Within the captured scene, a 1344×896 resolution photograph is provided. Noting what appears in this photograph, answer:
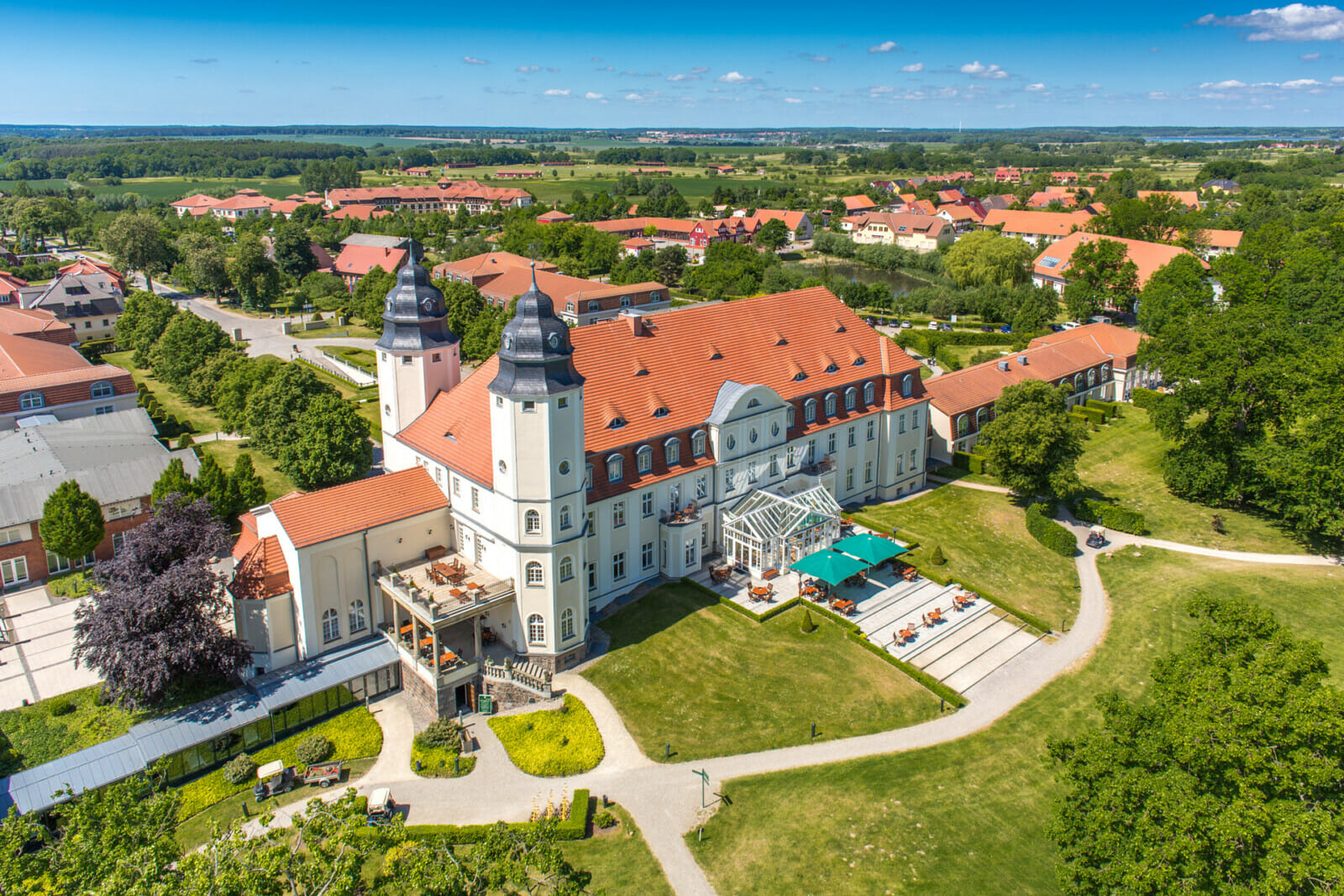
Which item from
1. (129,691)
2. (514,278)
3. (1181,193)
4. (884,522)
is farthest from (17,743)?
(1181,193)

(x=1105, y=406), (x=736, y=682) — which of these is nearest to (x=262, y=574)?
(x=736, y=682)

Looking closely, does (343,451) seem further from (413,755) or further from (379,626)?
(413,755)

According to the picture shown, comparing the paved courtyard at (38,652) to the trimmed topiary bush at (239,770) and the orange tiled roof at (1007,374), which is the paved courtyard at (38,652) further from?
the orange tiled roof at (1007,374)

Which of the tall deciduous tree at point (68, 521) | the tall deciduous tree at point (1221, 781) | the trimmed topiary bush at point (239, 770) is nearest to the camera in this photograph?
the tall deciduous tree at point (1221, 781)

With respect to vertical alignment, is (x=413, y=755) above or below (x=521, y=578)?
below

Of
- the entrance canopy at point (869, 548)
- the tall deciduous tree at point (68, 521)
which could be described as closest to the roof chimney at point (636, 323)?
the entrance canopy at point (869, 548)

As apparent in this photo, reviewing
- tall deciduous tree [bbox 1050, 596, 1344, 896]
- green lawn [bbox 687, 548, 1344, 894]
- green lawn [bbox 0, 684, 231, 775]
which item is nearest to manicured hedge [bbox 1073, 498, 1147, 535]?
green lawn [bbox 687, 548, 1344, 894]
